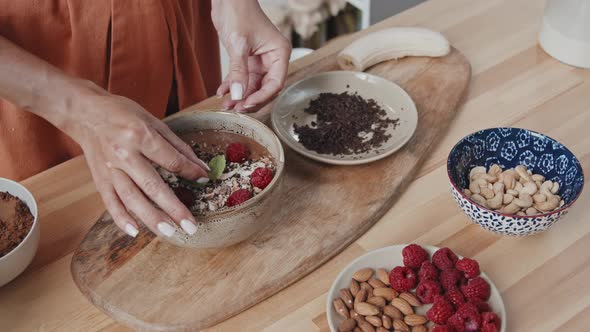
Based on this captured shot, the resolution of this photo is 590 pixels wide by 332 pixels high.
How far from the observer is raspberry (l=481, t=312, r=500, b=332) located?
90 cm

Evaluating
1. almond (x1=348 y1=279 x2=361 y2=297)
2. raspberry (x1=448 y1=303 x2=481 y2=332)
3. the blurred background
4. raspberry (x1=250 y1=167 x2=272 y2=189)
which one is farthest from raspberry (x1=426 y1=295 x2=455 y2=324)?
the blurred background

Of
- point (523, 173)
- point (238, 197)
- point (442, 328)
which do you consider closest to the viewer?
point (442, 328)

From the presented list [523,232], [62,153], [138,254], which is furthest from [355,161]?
[62,153]

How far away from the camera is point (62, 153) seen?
1.38 meters

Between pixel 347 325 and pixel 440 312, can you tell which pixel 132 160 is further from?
pixel 440 312

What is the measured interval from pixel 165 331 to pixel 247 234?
196 millimetres

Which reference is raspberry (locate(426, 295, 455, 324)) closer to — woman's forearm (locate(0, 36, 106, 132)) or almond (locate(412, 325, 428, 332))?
almond (locate(412, 325, 428, 332))

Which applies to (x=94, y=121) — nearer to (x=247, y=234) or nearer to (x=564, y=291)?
(x=247, y=234)

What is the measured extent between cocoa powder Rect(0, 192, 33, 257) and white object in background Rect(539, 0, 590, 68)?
1167 mm

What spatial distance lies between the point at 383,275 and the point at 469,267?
13cm

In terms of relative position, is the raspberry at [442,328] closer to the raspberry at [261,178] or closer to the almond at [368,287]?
the almond at [368,287]

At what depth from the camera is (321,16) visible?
2738mm

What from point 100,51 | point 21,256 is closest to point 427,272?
point 21,256

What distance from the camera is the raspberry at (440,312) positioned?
0.92m
